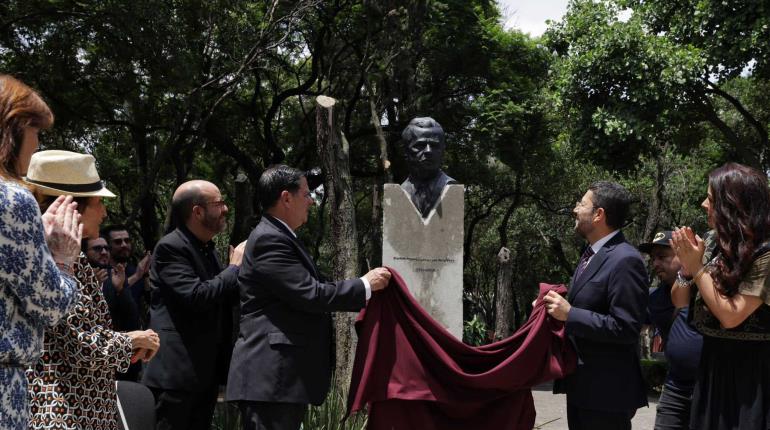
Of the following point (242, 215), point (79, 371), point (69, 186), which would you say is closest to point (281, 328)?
point (79, 371)

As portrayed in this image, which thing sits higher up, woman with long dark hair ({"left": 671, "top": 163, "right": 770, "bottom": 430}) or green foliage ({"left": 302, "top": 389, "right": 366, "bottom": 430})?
woman with long dark hair ({"left": 671, "top": 163, "right": 770, "bottom": 430})

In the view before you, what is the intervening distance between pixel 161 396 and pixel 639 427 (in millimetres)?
7475

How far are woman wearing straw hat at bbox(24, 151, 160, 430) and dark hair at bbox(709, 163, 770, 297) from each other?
2.90 meters

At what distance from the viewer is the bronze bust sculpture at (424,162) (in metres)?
6.41

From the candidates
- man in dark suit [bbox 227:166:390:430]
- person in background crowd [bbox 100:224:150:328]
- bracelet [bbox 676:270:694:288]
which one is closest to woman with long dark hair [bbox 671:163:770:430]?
bracelet [bbox 676:270:694:288]

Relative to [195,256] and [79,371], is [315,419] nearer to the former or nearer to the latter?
[195,256]

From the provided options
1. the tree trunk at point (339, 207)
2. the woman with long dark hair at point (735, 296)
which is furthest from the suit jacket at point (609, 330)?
the tree trunk at point (339, 207)

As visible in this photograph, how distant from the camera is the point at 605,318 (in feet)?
14.5

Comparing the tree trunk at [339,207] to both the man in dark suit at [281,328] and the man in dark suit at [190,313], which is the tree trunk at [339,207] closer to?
the man in dark suit at [190,313]

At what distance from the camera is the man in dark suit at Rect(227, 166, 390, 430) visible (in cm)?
448

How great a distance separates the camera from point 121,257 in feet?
23.4

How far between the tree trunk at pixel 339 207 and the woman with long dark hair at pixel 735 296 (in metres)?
5.66

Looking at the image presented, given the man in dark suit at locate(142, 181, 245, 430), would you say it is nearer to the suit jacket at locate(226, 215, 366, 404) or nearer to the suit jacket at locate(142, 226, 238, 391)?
the suit jacket at locate(142, 226, 238, 391)

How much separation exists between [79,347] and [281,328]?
1.39 m
